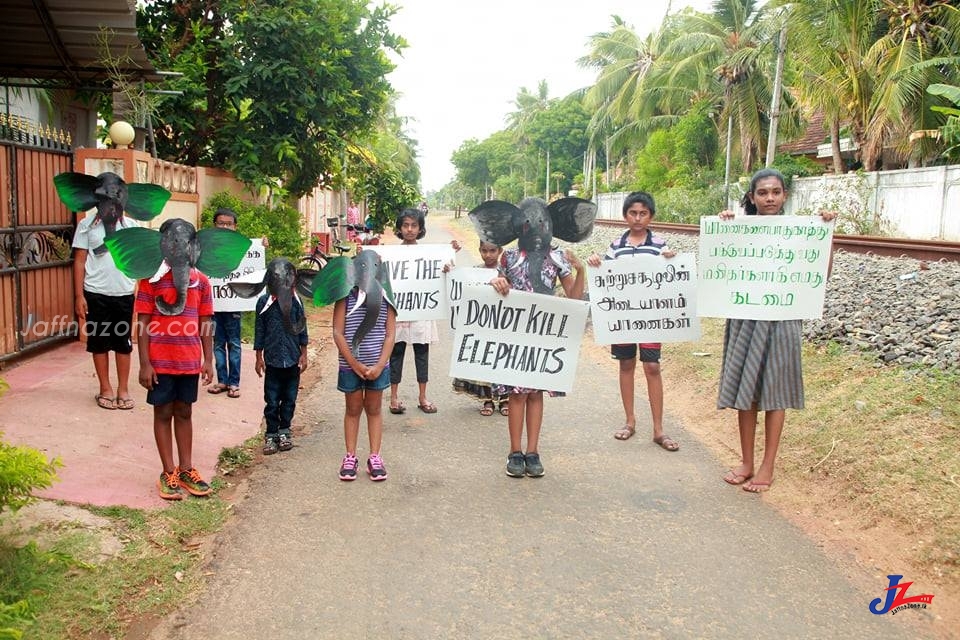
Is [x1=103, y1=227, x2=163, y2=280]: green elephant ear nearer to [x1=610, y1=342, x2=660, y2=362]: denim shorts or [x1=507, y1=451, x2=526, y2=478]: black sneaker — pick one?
[x1=507, y1=451, x2=526, y2=478]: black sneaker

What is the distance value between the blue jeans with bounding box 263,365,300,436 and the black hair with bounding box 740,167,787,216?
10.8 ft

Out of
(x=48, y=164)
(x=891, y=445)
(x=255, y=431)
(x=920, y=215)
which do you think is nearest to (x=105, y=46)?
(x=48, y=164)

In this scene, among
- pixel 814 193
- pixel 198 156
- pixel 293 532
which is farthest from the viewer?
pixel 814 193

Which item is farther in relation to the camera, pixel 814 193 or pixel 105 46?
pixel 814 193

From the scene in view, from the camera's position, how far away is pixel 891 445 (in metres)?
5.18

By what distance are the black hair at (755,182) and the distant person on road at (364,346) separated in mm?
2448

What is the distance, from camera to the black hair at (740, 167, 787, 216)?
195 inches

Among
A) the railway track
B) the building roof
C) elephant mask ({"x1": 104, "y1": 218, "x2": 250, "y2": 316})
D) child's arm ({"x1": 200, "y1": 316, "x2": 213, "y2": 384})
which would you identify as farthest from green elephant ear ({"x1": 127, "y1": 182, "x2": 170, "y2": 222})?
the railway track

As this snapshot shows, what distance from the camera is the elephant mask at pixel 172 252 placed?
14.3ft

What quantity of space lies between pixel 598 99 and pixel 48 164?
43.6 meters

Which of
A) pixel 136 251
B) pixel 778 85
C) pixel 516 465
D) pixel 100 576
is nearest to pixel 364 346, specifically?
pixel 516 465

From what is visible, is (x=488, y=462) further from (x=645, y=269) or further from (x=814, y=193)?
(x=814, y=193)

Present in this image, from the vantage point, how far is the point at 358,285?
5020 millimetres

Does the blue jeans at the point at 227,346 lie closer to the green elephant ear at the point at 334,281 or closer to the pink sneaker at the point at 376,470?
the green elephant ear at the point at 334,281
